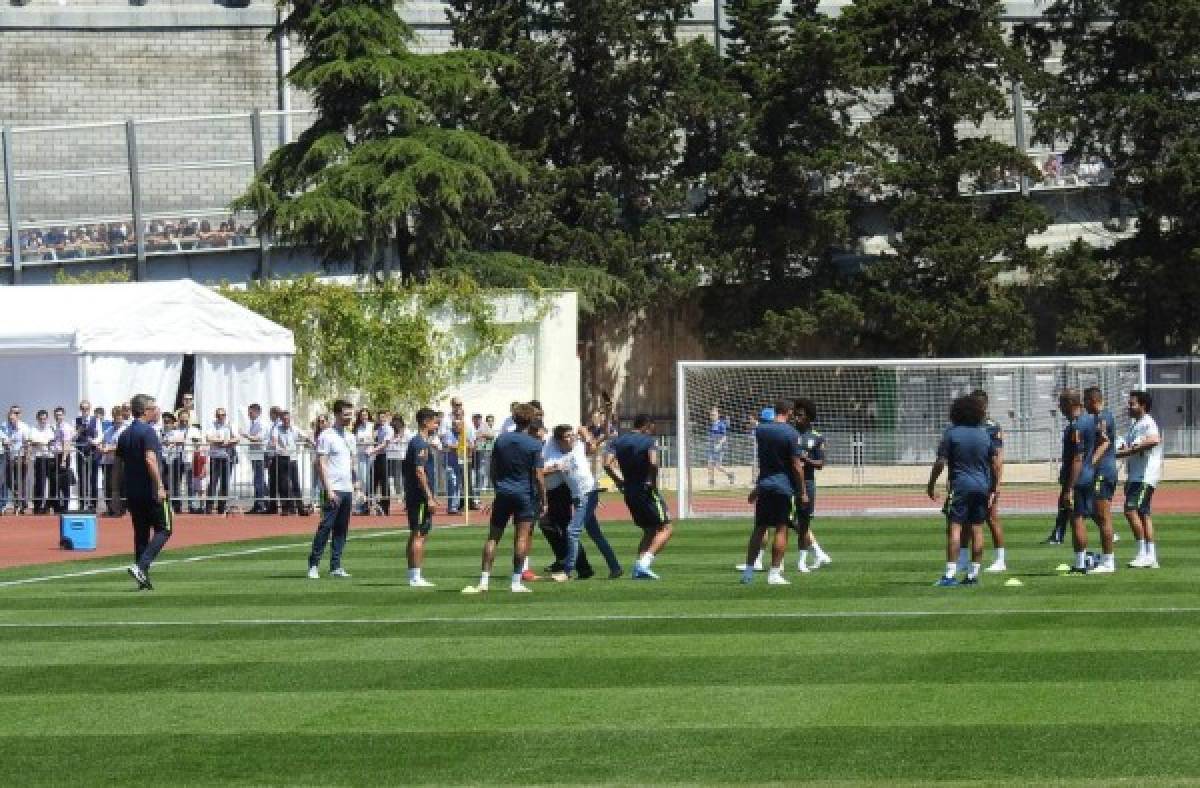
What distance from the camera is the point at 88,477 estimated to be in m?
35.9

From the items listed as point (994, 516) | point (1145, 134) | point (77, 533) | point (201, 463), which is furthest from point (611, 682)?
point (1145, 134)

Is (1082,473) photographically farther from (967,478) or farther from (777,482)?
(777,482)

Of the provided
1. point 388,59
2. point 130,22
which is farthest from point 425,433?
point 130,22

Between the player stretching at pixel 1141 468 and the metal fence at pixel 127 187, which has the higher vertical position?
the metal fence at pixel 127 187

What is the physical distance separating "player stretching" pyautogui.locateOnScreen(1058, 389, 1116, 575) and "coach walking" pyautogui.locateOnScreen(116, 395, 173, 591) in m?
8.94

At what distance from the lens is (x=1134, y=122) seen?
52281 millimetres

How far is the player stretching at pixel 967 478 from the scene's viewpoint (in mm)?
20500

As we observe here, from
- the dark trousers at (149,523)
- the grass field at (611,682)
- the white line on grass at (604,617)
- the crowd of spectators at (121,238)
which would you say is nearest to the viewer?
the grass field at (611,682)

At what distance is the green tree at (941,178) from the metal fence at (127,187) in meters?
14.0

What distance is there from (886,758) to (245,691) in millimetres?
4625

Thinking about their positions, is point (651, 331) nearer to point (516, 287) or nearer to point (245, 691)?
point (516, 287)

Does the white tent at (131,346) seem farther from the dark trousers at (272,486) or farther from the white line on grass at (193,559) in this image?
the white line on grass at (193,559)

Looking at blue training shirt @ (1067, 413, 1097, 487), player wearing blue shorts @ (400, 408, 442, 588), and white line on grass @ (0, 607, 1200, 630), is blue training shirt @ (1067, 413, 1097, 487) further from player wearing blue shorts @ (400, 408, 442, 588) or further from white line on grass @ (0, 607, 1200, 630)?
player wearing blue shorts @ (400, 408, 442, 588)

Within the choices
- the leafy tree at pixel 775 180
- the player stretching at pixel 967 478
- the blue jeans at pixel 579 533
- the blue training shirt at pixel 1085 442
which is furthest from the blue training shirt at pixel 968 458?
the leafy tree at pixel 775 180
